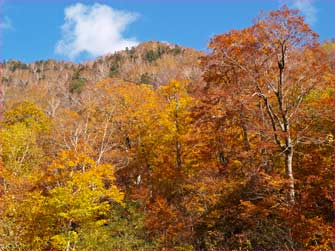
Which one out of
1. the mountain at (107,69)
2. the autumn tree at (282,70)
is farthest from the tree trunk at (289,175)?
the mountain at (107,69)

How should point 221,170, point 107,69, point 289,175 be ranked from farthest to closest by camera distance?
1. point 107,69
2. point 221,170
3. point 289,175

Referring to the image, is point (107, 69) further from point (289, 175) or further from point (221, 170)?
point (289, 175)

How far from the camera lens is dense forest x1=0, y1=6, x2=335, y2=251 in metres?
12.9

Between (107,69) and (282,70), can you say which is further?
(107,69)

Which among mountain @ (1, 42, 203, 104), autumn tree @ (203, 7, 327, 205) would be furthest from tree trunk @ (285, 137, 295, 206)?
mountain @ (1, 42, 203, 104)

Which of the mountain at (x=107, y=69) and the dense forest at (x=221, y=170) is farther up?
the mountain at (x=107, y=69)

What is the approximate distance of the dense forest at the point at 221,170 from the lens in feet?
42.4

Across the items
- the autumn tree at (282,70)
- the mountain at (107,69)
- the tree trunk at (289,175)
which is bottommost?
the tree trunk at (289,175)

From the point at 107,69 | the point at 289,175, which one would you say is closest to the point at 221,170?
the point at 289,175

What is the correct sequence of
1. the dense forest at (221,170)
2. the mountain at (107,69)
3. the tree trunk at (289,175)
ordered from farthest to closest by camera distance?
1. the mountain at (107,69)
2. the dense forest at (221,170)
3. the tree trunk at (289,175)

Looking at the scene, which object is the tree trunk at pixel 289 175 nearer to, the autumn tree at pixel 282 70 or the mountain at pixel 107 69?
the autumn tree at pixel 282 70

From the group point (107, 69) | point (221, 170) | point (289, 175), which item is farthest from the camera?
point (107, 69)

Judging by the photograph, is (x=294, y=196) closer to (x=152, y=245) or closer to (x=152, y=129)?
(x=152, y=245)

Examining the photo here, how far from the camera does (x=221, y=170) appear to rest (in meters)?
18.0
